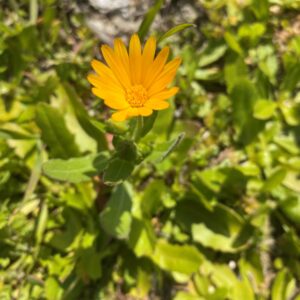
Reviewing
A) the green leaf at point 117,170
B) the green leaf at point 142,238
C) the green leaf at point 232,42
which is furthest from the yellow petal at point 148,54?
the green leaf at point 232,42

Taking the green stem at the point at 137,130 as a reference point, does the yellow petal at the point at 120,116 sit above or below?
above

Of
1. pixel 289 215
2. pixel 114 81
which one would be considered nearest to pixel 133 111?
pixel 114 81

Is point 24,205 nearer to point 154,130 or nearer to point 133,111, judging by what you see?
point 154,130

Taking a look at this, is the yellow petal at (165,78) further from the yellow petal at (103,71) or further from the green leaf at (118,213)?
the green leaf at (118,213)

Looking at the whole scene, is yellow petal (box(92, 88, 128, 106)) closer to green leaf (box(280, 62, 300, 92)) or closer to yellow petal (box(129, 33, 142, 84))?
yellow petal (box(129, 33, 142, 84))

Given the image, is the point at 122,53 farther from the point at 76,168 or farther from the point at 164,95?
the point at 76,168

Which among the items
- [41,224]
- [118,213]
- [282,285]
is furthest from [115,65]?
[282,285]

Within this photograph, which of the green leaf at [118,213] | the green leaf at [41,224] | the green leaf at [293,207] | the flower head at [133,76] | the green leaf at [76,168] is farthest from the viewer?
the green leaf at [293,207]
